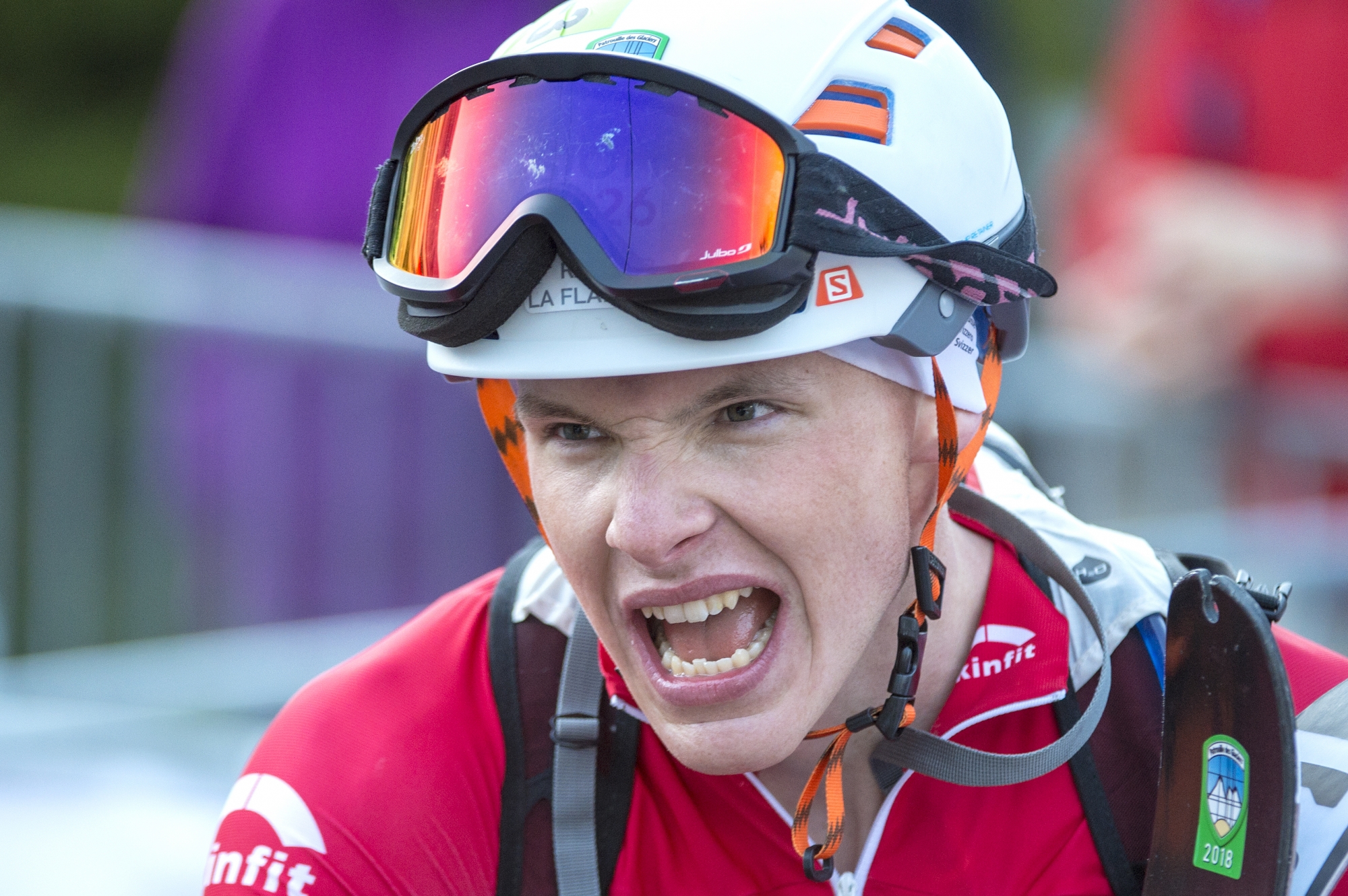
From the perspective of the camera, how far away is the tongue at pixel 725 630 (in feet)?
8.41

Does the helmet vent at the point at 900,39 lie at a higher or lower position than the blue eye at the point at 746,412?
higher

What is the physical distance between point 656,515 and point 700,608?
0.19 metres

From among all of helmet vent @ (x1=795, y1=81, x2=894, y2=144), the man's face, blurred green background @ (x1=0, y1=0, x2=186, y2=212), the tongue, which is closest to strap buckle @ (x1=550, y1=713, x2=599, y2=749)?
the man's face

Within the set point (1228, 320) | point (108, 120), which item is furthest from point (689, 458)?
point (108, 120)

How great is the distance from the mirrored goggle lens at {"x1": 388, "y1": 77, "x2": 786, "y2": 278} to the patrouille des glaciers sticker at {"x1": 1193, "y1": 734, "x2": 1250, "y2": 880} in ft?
3.76

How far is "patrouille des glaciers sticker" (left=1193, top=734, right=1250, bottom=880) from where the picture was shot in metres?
2.52

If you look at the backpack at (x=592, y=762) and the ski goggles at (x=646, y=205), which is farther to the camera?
the backpack at (x=592, y=762)

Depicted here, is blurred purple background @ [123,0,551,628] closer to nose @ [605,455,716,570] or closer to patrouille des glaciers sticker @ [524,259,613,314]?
patrouille des glaciers sticker @ [524,259,613,314]

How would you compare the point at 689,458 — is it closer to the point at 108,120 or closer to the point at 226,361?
the point at 226,361

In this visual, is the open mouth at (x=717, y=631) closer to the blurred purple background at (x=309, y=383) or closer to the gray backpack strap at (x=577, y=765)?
the gray backpack strap at (x=577, y=765)

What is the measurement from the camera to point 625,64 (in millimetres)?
2379

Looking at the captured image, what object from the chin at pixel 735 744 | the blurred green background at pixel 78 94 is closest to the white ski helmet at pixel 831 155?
the chin at pixel 735 744

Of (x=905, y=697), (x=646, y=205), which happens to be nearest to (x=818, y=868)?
(x=905, y=697)

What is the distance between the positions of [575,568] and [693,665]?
25 centimetres
